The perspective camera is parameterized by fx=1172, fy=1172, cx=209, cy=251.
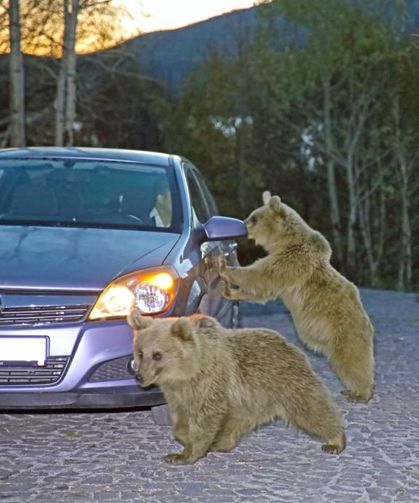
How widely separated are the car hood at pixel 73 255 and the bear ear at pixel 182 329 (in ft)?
2.71

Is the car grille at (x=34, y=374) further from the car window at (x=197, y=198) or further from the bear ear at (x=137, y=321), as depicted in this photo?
the car window at (x=197, y=198)

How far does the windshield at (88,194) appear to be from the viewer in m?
8.00

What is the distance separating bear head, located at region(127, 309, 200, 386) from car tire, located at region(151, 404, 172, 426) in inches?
41.9

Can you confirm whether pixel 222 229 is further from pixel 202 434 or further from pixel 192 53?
pixel 192 53

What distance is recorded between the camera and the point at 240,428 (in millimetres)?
6520

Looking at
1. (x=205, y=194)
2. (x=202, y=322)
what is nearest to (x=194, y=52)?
(x=205, y=194)

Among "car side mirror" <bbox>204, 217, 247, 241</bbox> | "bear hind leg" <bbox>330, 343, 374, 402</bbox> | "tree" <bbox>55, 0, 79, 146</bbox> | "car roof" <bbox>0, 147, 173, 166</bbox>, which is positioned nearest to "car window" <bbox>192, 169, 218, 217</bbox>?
"car roof" <bbox>0, 147, 173, 166</bbox>

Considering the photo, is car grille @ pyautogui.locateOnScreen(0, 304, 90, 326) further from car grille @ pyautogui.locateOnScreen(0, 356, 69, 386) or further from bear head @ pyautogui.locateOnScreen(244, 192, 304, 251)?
bear head @ pyautogui.locateOnScreen(244, 192, 304, 251)

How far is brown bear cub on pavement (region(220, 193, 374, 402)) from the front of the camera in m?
7.88

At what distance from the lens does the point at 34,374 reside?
6559 mm

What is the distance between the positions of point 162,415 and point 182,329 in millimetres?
1345

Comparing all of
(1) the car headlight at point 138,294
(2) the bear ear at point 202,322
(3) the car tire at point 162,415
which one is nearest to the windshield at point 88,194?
(1) the car headlight at point 138,294

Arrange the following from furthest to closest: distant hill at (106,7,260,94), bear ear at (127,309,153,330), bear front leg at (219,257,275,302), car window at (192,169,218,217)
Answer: distant hill at (106,7,260,94), car window at (192,169,218,217), bear front leg at (219,257,275,302), bear ear at (127,309,153,330)

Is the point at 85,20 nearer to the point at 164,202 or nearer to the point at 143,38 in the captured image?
the point at 143,38
